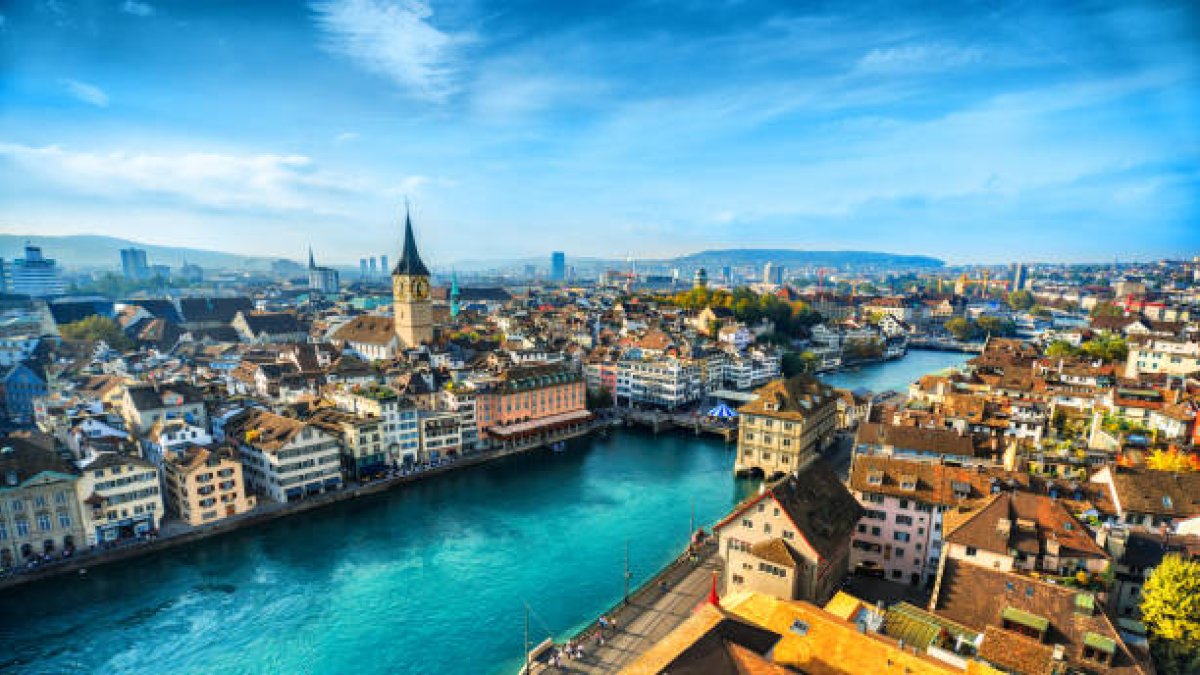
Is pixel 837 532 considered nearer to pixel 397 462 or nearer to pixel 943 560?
pixel 943 560

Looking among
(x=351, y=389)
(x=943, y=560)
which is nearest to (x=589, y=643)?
(x=943, y=560)

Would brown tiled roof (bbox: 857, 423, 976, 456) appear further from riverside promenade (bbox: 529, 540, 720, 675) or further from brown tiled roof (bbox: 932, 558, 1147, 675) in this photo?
brown tiled roof (bbox: 932, 558, 1147, 675)

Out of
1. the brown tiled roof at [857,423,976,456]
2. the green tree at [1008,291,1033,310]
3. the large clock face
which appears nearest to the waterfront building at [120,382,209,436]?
the large clock face

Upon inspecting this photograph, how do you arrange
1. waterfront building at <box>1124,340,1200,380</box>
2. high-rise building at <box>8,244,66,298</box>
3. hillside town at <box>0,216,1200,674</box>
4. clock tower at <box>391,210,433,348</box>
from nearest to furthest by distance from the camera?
hillside town at <box>0,216,1200,674</box>
waterfront building at <box>1124,340,1200,380</box>
clock tower at <box>391,210,433,348</box>
high-rise building at <box>8,244,66,298</box>

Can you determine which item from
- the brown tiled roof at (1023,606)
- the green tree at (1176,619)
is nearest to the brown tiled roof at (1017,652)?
the brown tiled roof at (1023,606)

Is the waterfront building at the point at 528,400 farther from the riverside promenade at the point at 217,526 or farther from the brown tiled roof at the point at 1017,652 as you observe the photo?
the brown tiled roof at the point at 1017,652
